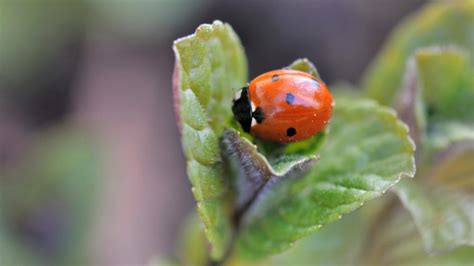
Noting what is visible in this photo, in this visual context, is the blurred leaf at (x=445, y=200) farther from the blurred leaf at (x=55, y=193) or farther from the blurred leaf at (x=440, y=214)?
the blurred leaf at (x=55, y=193)

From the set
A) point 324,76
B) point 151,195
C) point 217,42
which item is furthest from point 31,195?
point 217,42

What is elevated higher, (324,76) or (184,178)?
(324,76)

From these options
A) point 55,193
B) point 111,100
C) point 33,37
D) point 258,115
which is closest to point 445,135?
point 258,115

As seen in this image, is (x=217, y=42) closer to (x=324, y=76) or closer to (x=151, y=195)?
(x=151, y=195)

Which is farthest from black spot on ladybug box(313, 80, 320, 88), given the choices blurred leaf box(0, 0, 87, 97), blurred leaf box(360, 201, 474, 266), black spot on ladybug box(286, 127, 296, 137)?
blurred leaf box(0, 0, 87, 97)

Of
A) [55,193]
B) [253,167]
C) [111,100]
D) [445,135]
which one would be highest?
[253,167]

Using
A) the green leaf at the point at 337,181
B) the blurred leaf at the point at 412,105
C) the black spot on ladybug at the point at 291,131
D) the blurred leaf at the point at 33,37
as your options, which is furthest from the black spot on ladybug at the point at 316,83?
the blurred leaf at the point at 33,37

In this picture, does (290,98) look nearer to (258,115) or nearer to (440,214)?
(258,115)
